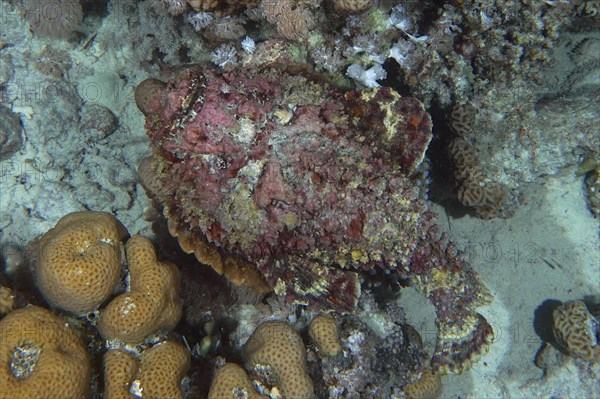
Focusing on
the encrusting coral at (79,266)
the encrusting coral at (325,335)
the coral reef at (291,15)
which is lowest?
the encrusting coral at (325,335)

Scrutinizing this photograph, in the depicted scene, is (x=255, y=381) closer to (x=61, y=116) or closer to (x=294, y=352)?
(x=294, y=352)

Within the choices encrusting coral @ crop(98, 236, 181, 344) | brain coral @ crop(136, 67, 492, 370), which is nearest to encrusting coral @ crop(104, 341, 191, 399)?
encrusting coral @ crop(98, 236, 181, 344)

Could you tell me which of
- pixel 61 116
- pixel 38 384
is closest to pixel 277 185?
pixel 38 384

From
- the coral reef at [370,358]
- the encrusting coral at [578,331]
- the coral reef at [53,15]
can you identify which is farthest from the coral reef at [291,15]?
the encrusting coral at [578,331]

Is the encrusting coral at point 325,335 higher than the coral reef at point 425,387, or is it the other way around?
the encrusting coral at point 325,335

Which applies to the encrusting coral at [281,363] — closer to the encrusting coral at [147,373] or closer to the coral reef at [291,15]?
the encrusting coral at [147,373]
